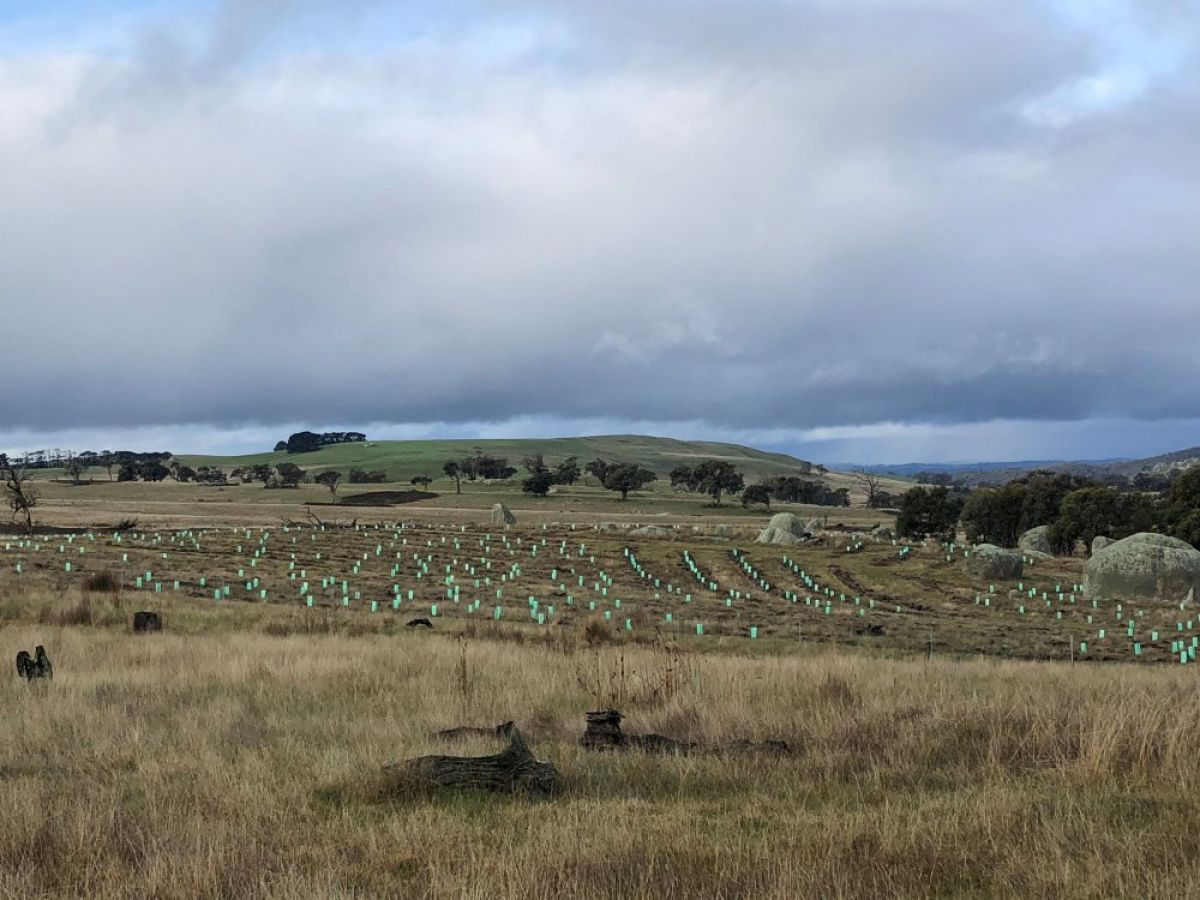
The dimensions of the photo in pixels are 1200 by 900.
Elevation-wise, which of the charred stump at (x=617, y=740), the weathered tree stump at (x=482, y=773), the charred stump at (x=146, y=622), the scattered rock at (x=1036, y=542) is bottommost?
the scattered rock at (x=1036, y=542)

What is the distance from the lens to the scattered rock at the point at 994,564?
51.1 m

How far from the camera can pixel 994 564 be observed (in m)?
51.2

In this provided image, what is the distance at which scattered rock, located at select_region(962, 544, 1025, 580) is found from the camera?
5112cm

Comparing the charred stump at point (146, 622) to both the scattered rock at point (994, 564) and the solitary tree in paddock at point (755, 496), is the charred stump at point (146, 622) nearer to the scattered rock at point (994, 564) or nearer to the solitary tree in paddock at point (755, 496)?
the scattered rock at point (994, 564)

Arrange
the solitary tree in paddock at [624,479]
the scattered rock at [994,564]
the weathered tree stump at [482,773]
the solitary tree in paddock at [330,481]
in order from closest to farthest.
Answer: the weathered tree stump at [482,773] < the scattered rock at [994,564] < the solitary tree in paddock at [330,481] < the solitary tree in paddock at [624,479]

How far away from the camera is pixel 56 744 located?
918cm

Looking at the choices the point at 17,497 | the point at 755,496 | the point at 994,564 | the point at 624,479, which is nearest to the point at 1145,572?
the point at 994,564

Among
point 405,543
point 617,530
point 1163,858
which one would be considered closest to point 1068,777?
point 1163,858

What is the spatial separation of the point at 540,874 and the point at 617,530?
227ft

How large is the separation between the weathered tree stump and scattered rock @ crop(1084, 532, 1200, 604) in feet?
145

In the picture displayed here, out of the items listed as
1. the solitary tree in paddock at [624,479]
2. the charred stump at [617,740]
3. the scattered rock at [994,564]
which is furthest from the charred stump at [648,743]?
the solitary tree in paddock at [624,479]

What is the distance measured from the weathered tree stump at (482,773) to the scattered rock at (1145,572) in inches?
1737

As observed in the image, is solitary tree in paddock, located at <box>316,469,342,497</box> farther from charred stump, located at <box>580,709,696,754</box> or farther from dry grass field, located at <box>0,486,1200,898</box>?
charred stump, located at <box>580,709,696,754</box>

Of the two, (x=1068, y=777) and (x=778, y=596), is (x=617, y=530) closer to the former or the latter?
(x=778, y=596)
